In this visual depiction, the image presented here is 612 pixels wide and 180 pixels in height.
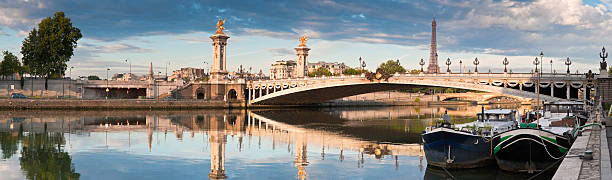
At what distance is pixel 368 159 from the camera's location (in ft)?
75.0

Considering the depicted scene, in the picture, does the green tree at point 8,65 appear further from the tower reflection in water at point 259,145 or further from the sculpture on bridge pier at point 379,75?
the sculpture on bridge pier at point 379,75

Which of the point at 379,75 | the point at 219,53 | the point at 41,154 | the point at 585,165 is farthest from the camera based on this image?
the point at 219,53

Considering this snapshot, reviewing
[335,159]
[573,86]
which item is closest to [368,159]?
[335,159]

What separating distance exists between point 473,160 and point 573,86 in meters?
25.1

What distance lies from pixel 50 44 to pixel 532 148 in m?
58.8

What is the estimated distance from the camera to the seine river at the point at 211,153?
19.1 meters

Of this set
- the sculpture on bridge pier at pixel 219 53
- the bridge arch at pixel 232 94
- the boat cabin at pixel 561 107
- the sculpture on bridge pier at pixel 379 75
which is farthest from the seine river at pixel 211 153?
the bridge arch at pixel 232 94

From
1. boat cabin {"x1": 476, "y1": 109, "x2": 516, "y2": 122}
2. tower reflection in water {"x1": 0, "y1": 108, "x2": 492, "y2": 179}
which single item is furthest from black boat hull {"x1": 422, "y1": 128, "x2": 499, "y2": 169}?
boat cabin {"x1": 476, "y1": 109, "x2": 516, "y2": 122}

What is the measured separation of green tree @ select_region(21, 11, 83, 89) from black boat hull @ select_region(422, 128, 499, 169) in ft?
181

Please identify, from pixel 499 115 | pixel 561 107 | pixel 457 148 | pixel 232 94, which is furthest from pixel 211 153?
pixel 232 94

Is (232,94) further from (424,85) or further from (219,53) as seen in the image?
(424,85)

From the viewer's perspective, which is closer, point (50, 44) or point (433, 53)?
point (50, 44)

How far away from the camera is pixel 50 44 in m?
64.6

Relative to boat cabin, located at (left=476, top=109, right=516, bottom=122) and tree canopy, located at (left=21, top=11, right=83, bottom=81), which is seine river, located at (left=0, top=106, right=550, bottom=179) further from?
tree canopy, located at (left=21, top=11, right=83, bottom=81)
